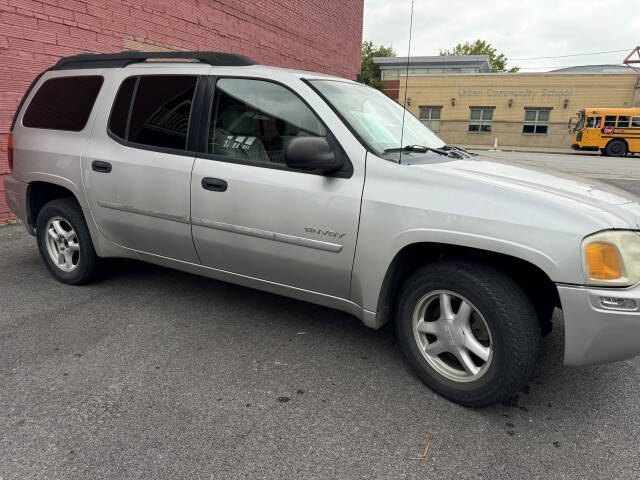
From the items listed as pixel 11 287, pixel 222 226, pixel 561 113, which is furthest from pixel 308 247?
pixel 561 113

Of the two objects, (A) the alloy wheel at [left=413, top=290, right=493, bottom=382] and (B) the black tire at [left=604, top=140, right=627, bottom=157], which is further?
(B) the black tire at [left=604, top=140, right=627, bottom=157]

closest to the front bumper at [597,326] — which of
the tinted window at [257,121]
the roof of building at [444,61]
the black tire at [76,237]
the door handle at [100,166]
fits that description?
the tinted window at [257,121]

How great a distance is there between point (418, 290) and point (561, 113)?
36.7 metres

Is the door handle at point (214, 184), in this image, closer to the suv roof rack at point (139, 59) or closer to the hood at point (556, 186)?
the suv roof rack at point (139, 59)

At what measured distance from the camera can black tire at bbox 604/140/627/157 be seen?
25.3m

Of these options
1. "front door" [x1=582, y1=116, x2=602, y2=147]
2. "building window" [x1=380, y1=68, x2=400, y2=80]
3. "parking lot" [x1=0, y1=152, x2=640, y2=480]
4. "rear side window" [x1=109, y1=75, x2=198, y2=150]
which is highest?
"building window" [x1=380, y1=68, x2=400, y2=80]

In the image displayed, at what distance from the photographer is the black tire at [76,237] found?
3908 millimetres

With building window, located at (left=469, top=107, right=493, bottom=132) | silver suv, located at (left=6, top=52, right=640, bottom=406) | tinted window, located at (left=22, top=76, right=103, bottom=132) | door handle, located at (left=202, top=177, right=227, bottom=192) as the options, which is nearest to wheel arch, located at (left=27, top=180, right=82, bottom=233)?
silver suv, located at (left=6, top=52, right=640, bottom=406)

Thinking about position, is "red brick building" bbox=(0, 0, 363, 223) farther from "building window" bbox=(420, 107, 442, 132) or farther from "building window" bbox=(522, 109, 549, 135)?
"building window" bbox=(522, 109, 549, 135)

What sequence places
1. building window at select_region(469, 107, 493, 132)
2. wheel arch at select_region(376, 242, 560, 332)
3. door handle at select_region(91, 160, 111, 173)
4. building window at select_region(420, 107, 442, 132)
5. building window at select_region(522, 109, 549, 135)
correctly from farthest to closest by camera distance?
1. building window at select_region(420, 107, 442, 132)
2. building window at select_region(469, 107, 493, 132)
3. building window at select_region(522, 109, 549, 135)
4. door handle at select_region(91, 160, 111, 173)
5. wheel arch at select_region(376, 242, 560, 332)

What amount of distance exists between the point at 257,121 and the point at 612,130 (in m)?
27.9

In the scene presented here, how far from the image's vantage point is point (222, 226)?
3133 millimetres

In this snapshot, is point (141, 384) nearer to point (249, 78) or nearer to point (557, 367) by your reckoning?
point (249, 78)

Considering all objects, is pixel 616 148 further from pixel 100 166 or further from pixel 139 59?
pixel 100 166
